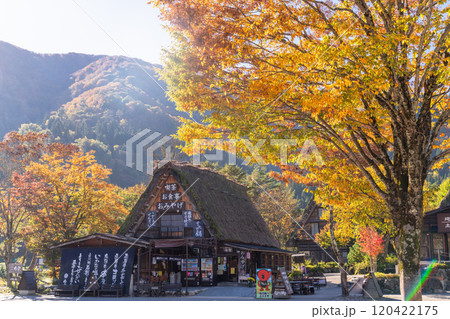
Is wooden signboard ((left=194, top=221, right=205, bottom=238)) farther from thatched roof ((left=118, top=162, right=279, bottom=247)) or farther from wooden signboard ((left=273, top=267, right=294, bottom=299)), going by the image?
wooden signboard ((left=273, top=267, right=294, bottom=299))

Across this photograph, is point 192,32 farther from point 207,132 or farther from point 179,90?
point 207,132

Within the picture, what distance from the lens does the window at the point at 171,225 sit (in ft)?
97.4

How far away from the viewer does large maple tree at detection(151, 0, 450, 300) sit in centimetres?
1041

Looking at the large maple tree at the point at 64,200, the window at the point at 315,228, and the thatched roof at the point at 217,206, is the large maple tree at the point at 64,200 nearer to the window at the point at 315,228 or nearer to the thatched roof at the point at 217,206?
the thatched roof at the point at 217,206

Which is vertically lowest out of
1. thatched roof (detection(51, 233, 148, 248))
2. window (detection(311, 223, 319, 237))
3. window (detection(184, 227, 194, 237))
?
thatched roof (detection(51, 233, 148, 248))

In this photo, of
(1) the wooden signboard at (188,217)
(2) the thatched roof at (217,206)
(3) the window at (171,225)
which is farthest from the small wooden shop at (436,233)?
(3) the window at (171,225)

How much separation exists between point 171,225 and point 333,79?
21328mm

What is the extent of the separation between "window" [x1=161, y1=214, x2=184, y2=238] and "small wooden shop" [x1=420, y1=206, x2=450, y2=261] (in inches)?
686

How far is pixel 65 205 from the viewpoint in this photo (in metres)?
31.4

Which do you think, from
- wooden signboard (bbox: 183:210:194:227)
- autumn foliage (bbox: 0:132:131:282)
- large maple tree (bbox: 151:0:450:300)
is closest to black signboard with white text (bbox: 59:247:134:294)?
autumn foliage (bbox: 0:132:131:282)

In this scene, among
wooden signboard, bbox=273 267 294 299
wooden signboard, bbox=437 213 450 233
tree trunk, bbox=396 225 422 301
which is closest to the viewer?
tree trunk, bbox=396 225 422 301

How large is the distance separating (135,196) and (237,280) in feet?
77.5

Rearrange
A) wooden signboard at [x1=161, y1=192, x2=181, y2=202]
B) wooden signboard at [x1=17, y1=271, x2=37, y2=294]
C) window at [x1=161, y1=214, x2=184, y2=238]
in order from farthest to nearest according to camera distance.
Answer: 1. wooden signboard at [x1=161, y1=192, x2=181, y2=202]
2. window at [x1=161, y1=214, x2=184, y2=238]
3. wooden signboard at [x1=17, y1=271, x2=37, y2=294]

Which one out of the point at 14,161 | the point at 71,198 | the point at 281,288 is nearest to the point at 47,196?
the point at 71,198
